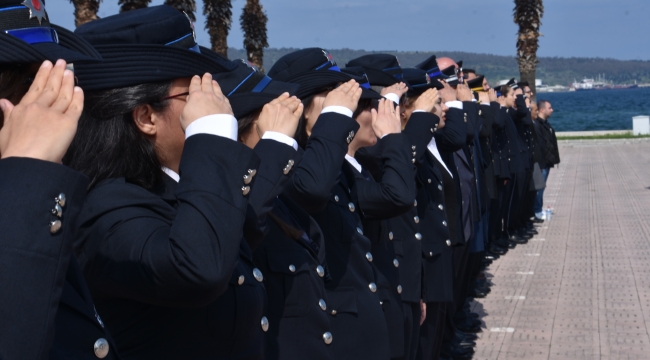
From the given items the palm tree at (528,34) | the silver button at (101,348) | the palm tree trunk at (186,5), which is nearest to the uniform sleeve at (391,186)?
the silver button at (101,348)

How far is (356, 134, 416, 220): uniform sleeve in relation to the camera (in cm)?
390

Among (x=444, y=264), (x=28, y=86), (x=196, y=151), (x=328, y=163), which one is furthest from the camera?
Answer: (x=444, y=264)

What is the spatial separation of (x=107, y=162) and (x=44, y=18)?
53cm

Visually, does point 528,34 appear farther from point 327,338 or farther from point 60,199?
point 60,199

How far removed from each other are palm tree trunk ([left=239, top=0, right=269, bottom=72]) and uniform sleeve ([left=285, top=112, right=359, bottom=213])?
613 inches

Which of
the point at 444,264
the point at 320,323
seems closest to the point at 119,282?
the point at 320,323

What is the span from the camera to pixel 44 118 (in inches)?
59.4

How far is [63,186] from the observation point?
5.02ft

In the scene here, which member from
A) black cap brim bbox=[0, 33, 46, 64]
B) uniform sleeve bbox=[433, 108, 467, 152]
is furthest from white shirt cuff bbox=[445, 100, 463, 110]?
black cap brim bbox=[0, 33, 46, 64]

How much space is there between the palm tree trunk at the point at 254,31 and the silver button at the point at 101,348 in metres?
17.2

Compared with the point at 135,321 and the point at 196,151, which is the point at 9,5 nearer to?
the point at 196,151

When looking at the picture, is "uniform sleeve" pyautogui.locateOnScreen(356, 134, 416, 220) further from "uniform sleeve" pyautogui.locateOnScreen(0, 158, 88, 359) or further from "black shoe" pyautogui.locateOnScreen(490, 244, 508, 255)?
"black shoe" pyautogui.locateOnScreen(490, 244, 508, 255)

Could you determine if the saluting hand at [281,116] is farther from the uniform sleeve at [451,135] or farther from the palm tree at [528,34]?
the palm tree at [528,34]

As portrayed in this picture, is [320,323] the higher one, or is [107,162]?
[107,162]
